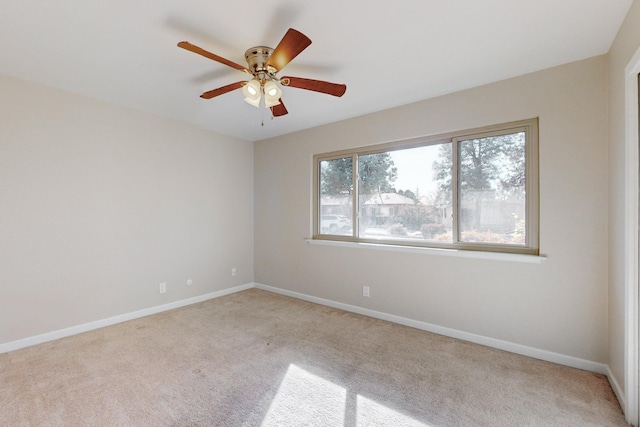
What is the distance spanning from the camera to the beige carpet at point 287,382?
176 centimetres

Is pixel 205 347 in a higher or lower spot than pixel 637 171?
lower

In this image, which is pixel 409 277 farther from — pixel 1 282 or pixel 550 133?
pixel 1 282

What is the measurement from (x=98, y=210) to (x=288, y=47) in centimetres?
278

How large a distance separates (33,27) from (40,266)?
81.7 inches

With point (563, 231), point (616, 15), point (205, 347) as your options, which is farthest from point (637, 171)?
point (205, 347)

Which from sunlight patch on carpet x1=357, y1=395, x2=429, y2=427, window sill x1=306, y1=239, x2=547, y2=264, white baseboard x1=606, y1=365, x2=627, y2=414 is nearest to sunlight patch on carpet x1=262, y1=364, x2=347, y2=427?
sunlight patch on carpet x1=357, y1=395, x2=429, y2=427

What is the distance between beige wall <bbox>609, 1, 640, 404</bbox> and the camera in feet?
6.00

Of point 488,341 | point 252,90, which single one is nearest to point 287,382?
point 488,341

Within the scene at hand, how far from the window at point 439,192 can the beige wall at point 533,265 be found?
12cm

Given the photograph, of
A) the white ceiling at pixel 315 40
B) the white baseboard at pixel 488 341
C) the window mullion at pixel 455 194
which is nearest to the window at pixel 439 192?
the window mullion at pixel 455 194

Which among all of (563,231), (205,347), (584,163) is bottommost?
(205,347)

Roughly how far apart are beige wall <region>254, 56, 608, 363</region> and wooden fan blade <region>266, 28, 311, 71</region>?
1.77m

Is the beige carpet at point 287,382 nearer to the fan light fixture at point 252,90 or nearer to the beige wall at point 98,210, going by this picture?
the beige wall at point 98,210

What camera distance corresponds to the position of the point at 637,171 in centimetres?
170
